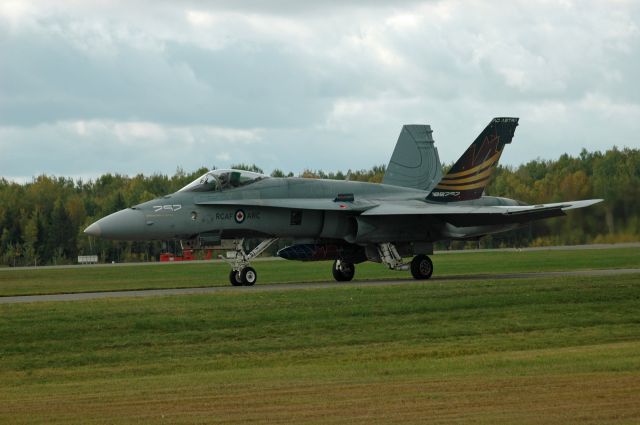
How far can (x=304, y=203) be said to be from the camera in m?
29.1

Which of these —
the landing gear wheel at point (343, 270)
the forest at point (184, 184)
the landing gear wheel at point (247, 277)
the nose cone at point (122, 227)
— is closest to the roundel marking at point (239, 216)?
the landing gear wheel at point (247, 277)

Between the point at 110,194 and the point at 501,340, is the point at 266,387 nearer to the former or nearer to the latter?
the point at 501,340

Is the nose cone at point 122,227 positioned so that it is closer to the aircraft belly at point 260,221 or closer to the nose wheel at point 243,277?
the aircraft belly at point 260,221

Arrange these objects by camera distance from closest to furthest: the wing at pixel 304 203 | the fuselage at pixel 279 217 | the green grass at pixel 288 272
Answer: the fuselage at pixel 279 217
the wing at pixel 304 203
the green grass at pixel 288 272

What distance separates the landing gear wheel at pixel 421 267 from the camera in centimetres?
3050

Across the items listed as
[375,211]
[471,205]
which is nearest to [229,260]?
[375,211]

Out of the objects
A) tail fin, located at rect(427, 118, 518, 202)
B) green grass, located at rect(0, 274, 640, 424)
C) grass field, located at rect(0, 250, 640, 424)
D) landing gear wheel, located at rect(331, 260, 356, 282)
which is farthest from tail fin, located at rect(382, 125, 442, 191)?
green grass, located at rect(0, 274, 640, 424)

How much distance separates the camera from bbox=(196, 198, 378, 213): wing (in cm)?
2831

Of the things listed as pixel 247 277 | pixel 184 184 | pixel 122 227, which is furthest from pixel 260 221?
pixel 184 184

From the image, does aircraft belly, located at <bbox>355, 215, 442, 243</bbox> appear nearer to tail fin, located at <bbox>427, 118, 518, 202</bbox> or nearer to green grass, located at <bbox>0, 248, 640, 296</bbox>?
tail fin, located at <bbox>427, 118, 518, 202</bbox>

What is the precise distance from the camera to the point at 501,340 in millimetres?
18266

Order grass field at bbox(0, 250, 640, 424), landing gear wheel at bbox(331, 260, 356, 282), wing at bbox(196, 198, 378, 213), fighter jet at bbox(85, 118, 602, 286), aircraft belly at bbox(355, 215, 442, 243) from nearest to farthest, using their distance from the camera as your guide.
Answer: grass field at bbox(0, 250, 640, 424) < fighter jet at bbox(85, 118, 602, 286) < wing at bbox(196, 198, 378, 213) < aircraft belly at bbox(355, 215, 442, 243) < landing gear wheel at bbox(331, 260, 356, 282)

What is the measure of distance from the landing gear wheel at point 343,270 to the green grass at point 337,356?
5.27 metres

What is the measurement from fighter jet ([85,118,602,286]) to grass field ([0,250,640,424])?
3815 millimetres
